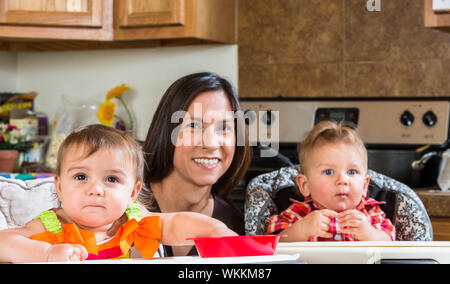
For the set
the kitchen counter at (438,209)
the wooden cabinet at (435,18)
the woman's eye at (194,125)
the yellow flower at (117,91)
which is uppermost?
the wooden cabinet at (435,18)

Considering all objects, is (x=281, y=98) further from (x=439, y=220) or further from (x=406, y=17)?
(x=439, y=220)

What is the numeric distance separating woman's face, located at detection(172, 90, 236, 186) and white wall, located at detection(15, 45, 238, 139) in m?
0.79

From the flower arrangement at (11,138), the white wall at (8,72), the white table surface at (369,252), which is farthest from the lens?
the white wall at (8,72)

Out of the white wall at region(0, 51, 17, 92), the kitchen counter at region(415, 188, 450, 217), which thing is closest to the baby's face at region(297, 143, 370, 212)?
the kitchen counter at region(415, 188, 450, 217)

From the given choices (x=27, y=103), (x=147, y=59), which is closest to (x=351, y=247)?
(x=147, y=59)

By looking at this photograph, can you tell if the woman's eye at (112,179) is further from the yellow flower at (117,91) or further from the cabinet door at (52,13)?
the yellow flower at (117,91)

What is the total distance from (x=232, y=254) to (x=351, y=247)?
0.06 metres

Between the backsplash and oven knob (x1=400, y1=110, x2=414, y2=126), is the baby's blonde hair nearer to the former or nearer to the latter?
the backsplash

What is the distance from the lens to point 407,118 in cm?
129

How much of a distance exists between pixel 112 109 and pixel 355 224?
1.02 metres

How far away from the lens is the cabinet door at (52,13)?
1369 mm

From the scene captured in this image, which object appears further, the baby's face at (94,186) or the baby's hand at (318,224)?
the baby's hand at (318,224)

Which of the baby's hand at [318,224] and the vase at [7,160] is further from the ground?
the baby's hand at [318,224]

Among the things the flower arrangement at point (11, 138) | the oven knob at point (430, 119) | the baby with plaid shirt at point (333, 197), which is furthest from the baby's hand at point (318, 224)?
the flower arrangement at point (11, 138)
